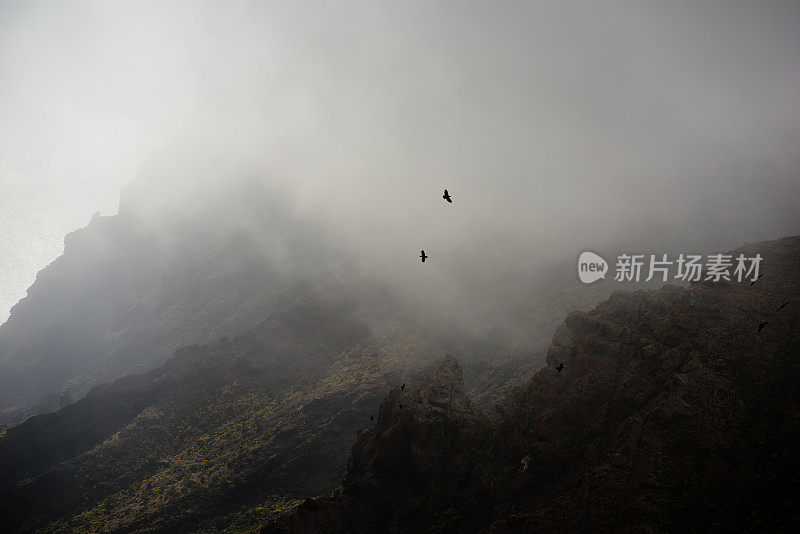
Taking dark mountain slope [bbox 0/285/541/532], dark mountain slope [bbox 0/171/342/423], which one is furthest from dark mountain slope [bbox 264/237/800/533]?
dark mountain slope [bbox 0/171/342/423]

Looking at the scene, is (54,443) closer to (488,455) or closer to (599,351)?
(488,455)

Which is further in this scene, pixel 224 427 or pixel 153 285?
pixel 153 285

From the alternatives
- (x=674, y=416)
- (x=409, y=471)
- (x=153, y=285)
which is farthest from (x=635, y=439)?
(x=153, y=285)

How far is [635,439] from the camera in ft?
84.4

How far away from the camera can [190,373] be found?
9300 cm

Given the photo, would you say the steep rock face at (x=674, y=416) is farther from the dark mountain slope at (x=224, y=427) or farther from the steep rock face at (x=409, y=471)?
the dark mountain slope at (x=224, y=427)

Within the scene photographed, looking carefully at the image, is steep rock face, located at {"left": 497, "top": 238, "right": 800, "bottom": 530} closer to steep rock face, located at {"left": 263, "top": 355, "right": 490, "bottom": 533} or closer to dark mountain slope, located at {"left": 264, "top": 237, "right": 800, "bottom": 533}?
dark mountain slope, located at {"left": 264, "top": 237, "right": 800, "bottom": 533}

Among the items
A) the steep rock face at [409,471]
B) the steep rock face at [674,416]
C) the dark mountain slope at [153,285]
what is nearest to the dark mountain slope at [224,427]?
the steep rock face at [409,471]

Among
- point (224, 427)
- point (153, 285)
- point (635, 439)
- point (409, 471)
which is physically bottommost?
point (224, 427)

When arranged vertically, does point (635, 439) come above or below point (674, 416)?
below

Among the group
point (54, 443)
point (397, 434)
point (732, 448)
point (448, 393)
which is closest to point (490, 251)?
point (448, 393)

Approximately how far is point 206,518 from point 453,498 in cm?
4395

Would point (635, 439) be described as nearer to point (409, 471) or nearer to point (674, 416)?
point (674, 416)

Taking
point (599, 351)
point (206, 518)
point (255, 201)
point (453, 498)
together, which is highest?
point (255, 201)
